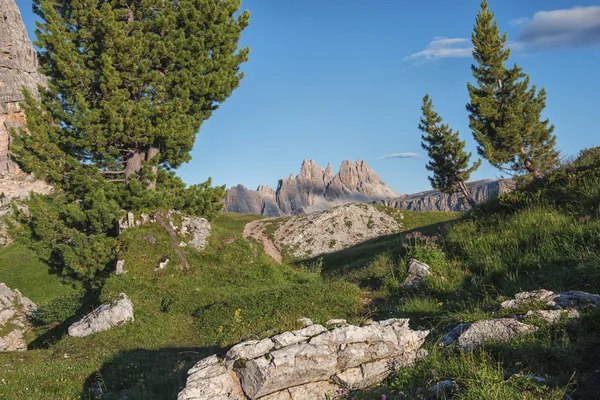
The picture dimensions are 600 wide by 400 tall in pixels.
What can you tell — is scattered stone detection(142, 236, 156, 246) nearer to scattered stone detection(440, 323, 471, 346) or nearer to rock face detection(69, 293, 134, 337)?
rock face detection(69, 293, 134, 337)

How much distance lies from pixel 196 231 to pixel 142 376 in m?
14.2

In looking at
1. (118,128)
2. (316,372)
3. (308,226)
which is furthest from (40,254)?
(308,226)

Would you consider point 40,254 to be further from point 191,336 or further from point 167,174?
point 191,336

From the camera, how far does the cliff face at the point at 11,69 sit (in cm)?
14938

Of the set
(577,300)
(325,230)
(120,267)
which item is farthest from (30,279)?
(577,300)

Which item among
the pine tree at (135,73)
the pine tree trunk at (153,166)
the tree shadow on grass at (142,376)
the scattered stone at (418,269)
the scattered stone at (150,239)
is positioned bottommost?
the tree shadow on grass at (142,376)

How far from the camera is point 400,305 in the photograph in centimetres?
1202

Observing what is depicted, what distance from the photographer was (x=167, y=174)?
2645 cm

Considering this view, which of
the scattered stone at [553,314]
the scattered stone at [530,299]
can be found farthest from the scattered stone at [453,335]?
the scattered stone at [530,299]

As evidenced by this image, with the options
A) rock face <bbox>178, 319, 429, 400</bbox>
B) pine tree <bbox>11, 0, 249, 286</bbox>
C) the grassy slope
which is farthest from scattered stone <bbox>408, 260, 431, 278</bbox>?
pine tree <bbox>11, 0, 249, 286</bbox>

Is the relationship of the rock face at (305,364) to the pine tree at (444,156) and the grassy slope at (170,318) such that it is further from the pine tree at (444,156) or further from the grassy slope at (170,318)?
the pine tree at (444,156)

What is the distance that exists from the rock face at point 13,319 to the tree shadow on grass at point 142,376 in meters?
10.4

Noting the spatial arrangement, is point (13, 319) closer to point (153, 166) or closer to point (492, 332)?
point (153, 166)

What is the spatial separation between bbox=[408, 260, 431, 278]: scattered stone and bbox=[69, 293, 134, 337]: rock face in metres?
11.3
